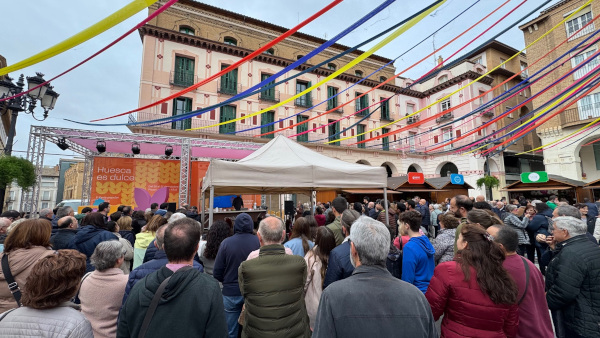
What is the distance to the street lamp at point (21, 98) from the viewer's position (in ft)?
18.4

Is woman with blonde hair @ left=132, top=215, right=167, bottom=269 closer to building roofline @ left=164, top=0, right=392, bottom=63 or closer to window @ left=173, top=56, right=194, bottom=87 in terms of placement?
window @ left=173, top=56, right=194, bottom=87

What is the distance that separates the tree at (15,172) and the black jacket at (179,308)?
7.47 m

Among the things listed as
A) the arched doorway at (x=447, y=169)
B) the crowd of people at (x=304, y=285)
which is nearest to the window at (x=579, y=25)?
the arched doorway at (x=447, y=169)

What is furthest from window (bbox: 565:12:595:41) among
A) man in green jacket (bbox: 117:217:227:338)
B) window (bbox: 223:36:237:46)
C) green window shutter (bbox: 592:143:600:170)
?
man in green jacket (bbox: 117:217:227:338)

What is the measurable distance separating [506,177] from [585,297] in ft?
98.3

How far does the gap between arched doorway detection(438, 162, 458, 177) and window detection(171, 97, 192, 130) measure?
79.0 feet

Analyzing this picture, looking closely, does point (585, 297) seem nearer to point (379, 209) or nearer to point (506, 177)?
point (379, 209)

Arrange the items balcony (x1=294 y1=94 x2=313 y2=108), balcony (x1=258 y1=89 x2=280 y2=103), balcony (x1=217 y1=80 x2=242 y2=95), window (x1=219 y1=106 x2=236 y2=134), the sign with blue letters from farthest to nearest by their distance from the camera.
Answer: balcony (x1=294 y1=94 x2=313 y2=108)
balcony (x1=258 y1=89 x2=280 y2=103)
balcony (x1=217 y1=80 x2=242 y2=95)
window (x1=219 y1=106 x2=236 y2=134)
the sign with blue letters

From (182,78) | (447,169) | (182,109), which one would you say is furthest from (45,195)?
(447,169)

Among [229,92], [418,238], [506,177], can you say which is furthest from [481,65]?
[418,238]

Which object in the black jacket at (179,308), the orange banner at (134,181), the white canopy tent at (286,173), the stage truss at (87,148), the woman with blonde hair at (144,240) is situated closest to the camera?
the black jacket at (179,308)

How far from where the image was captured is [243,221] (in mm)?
3203

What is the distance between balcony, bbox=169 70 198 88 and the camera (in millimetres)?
18703

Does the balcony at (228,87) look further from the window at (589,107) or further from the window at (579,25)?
the window at (589,107)
